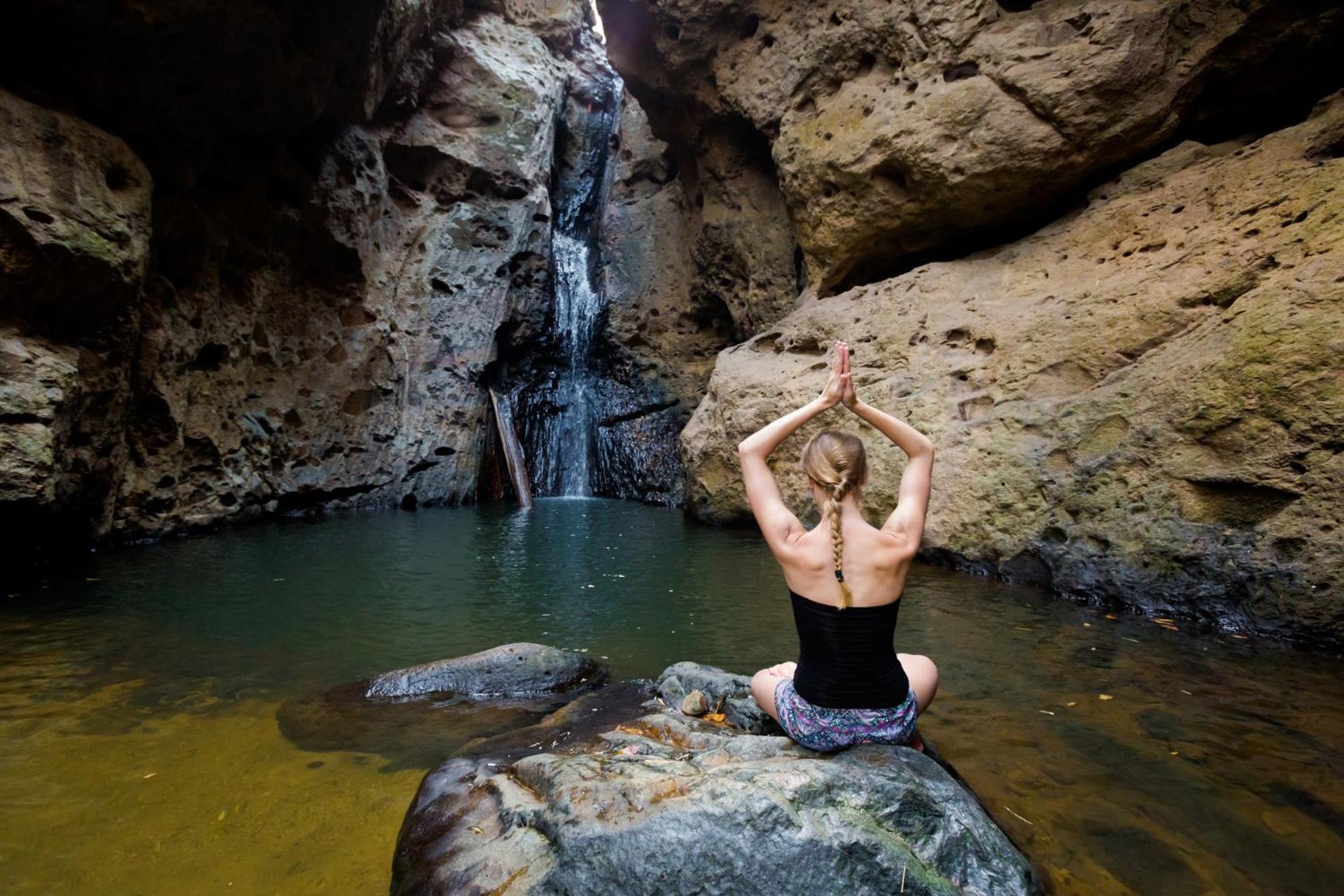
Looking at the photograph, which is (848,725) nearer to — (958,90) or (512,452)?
(958,90)

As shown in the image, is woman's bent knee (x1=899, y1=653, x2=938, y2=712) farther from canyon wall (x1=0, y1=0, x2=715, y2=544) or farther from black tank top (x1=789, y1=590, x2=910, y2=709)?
canyon wall (x1=0, y1=0, x2=715, y2=544)

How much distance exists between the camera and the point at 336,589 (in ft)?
22.1

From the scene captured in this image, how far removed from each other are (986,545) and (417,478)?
11593 mm

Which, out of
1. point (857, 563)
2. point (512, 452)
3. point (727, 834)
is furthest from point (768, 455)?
point (512, 452)

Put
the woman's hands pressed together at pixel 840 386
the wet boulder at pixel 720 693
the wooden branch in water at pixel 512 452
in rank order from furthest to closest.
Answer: the wooden branch in water at pixel 512 452 < the wet boulder at pixel 720 693 < the woman's hands pressed together at pixel 840 386

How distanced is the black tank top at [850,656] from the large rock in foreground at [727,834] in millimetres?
173

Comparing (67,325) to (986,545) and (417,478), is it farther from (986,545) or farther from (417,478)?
(986,545)

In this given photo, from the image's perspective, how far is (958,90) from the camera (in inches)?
367

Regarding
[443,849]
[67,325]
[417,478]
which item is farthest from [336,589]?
[417,478]

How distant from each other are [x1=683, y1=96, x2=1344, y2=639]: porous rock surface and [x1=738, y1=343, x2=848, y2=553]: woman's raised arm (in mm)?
4210

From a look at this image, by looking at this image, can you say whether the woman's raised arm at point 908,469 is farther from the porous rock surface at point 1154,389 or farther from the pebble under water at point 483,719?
the porous rock surface at point 1154,389

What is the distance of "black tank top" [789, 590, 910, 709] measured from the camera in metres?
2.34

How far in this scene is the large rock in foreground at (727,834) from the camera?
1.88 meters

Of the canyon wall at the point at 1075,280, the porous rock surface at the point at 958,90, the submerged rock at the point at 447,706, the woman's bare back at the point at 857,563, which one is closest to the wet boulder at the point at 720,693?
the submerged rock at the point at 447,706
